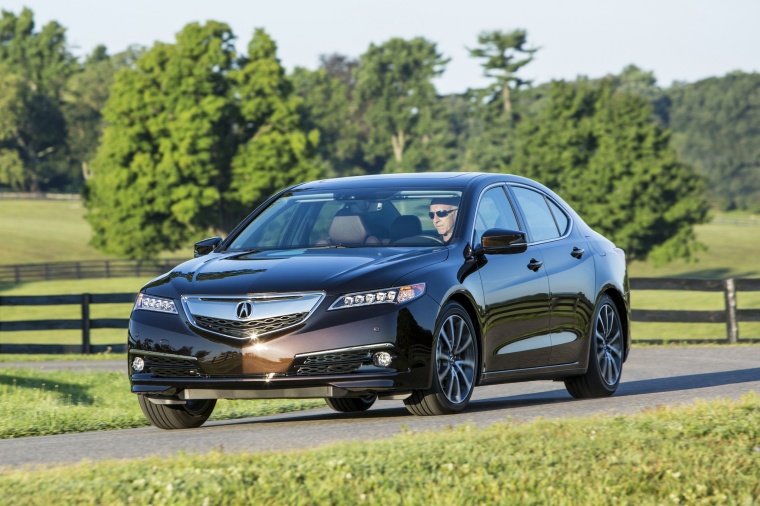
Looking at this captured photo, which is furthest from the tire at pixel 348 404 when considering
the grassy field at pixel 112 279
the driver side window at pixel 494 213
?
the grassy field at pixel 112 279

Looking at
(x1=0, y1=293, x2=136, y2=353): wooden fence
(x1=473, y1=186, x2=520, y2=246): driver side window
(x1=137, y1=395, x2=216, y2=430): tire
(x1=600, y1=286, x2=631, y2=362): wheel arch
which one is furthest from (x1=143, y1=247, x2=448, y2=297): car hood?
(x1=0, y1=293, x2=136, y2=353): wooden fence

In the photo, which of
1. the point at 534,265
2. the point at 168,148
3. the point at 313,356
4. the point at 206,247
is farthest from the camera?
the point at 168,148

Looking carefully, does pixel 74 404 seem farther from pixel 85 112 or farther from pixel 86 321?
pixel 85 112

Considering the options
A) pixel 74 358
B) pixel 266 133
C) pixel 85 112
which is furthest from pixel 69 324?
pixel 85 112

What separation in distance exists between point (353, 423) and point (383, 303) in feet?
3.80

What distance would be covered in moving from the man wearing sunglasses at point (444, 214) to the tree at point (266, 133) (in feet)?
181

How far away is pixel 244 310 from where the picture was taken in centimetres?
866

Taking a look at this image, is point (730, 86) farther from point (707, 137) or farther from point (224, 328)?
point (224, 328)

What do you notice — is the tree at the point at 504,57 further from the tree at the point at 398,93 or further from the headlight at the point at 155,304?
the headlight at the point at 155,304

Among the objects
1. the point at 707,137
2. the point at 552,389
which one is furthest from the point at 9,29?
the point at 552,389

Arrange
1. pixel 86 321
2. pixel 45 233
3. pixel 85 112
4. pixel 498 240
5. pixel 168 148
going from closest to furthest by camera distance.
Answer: pixel 498 240 → pixel 86 321 → pixel 168 148 → pixel 45 233 → pixel 85 112

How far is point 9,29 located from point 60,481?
149851 millimetres

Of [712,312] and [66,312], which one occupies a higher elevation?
[712,312]

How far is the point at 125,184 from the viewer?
64.9m
